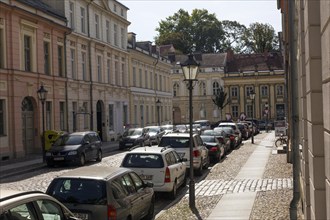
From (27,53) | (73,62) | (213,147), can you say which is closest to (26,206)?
(213,147)

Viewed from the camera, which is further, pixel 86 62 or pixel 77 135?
pixel 86 62

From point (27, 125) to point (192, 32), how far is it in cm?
6952

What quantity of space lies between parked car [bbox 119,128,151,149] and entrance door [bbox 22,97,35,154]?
6.62 m

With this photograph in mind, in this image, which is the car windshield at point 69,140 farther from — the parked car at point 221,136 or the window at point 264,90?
the window at point 264,90

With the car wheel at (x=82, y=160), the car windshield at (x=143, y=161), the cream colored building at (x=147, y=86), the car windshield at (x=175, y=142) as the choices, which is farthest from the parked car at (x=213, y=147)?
the cream colored building at (x=147, y=86)

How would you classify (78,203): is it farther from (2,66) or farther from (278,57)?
(278,57)

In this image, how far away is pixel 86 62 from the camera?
140 ft

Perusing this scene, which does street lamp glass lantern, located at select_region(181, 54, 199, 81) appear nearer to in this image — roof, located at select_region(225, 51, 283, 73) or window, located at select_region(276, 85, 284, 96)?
window, located at select_region(276, 85, 284, 96)

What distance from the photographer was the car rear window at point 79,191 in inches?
377

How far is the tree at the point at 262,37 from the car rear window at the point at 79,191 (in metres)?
88.5

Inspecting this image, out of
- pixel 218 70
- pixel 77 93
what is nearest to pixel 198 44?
pixel 218 70

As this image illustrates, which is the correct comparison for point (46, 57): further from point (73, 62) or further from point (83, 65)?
point (83, 65)

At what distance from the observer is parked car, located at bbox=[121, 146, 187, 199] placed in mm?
15195

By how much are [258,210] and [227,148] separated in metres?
19.7
